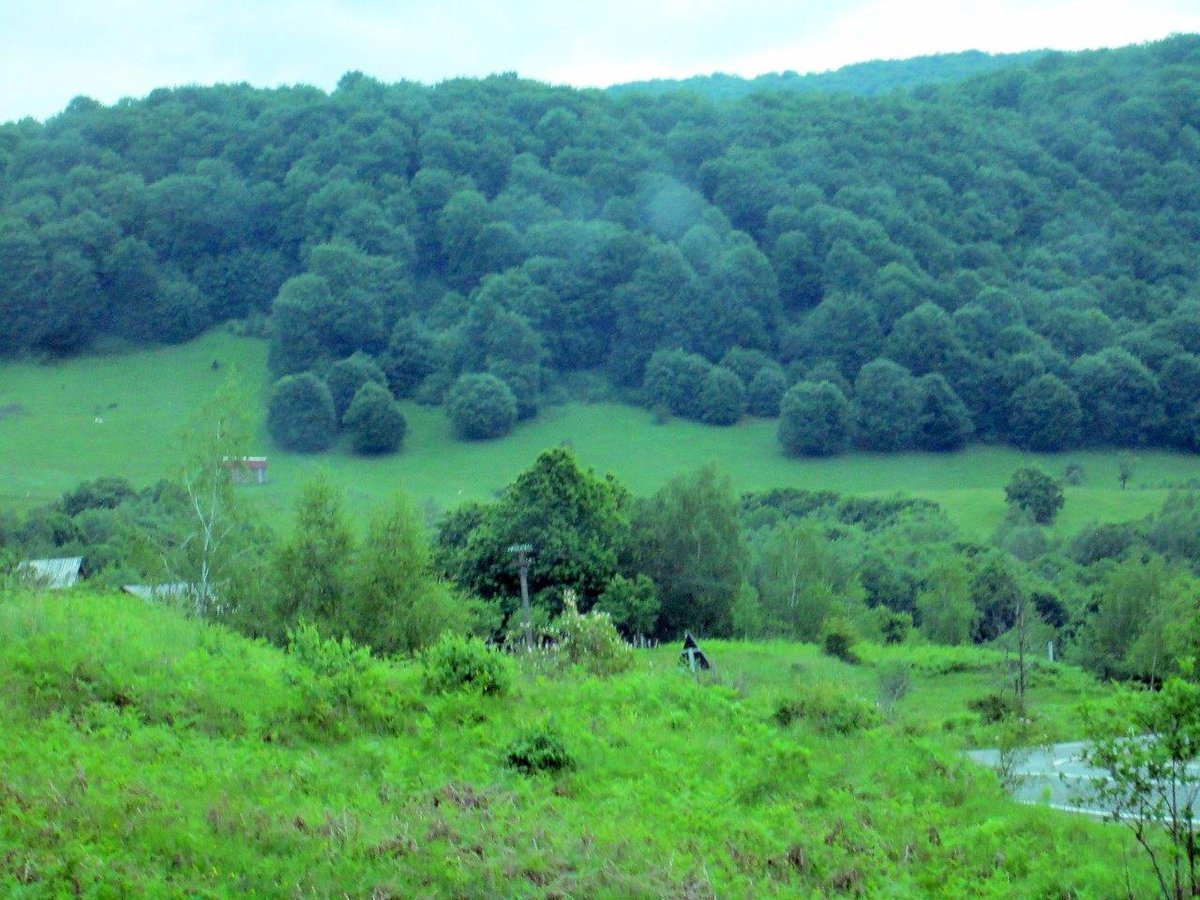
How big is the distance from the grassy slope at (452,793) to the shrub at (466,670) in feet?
0.71

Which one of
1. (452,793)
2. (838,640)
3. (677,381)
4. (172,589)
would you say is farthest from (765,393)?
(452,793)

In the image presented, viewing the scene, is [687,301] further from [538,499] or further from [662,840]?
[662,840]

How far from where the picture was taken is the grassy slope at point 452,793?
272 inches

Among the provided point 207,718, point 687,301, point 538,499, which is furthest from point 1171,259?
point 207,718

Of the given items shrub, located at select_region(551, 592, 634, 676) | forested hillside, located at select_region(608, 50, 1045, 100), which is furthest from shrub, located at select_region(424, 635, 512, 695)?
forested hillside, located at select_region(608, 50, 1045, 100)

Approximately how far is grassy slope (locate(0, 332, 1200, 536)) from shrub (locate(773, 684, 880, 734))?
1653 inches

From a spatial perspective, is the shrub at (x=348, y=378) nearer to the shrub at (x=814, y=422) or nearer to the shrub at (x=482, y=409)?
the shrub at (x=482, y=409)

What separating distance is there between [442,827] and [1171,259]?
96475 millimetres

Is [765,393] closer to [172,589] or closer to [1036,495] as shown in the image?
[1036,495]

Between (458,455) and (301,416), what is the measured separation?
8575 mm

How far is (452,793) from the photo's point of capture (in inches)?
333

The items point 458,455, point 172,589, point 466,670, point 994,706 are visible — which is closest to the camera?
point 466,670

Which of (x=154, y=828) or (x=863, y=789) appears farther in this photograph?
(x=863, y=789)

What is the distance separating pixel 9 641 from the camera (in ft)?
34.4
